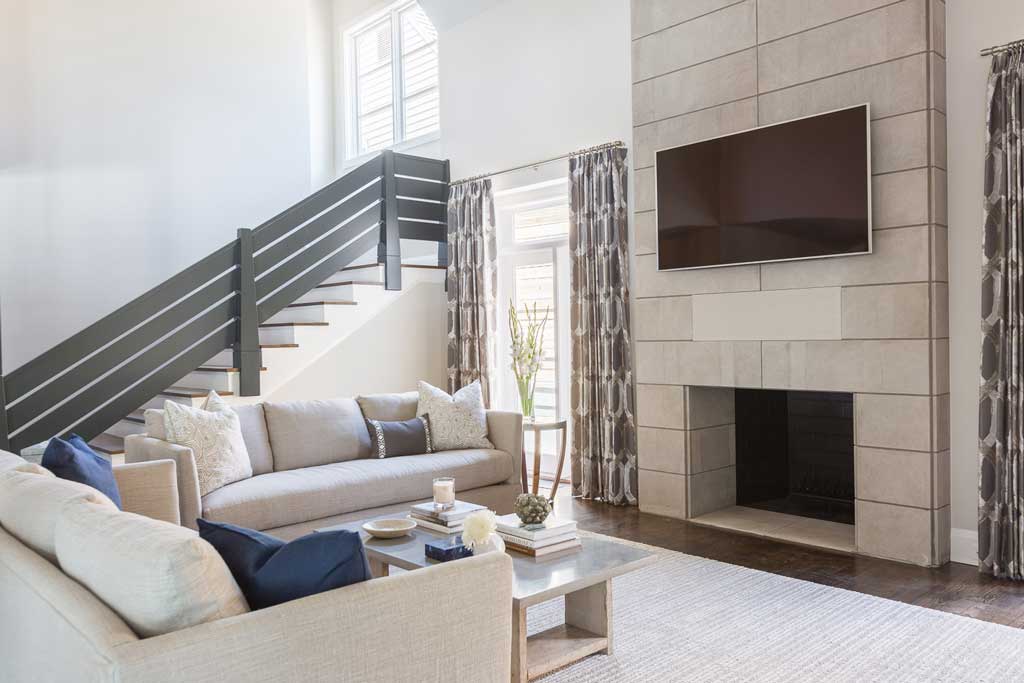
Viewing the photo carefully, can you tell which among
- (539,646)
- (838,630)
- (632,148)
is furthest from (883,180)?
(539,646)

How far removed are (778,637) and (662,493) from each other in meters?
1.94

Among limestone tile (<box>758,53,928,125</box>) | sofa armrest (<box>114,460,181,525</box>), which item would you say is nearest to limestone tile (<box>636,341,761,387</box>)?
limestone tile (<box>758,53,928,125</box>)

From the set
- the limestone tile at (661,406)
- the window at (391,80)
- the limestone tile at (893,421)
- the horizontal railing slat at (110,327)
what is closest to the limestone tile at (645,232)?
the limestone tile at (661,406)

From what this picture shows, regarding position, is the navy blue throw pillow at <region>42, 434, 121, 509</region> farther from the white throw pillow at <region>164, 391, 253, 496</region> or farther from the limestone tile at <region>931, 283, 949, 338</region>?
the limestone tile at <region>931, 283, 949, 338</region>

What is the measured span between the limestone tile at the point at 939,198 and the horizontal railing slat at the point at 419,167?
13.6ft

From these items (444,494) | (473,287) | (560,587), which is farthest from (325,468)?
(473,287)

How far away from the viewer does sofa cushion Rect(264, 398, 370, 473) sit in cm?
423

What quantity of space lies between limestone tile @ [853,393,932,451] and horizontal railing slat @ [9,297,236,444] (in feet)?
13.8

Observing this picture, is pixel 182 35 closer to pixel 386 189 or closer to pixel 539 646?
pixel 386 189

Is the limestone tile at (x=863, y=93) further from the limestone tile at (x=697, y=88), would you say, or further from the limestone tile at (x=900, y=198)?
the limestone tile at (x=900, y=198)

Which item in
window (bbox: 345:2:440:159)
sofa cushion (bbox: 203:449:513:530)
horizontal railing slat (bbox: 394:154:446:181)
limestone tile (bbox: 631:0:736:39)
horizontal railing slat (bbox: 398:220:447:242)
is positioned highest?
window (bbox: 345:2:440:159)

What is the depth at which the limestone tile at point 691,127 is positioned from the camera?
441 cm

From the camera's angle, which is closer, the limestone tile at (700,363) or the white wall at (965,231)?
the white wall at (965,231)

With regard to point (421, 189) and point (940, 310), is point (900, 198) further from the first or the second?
point (421, 189)
